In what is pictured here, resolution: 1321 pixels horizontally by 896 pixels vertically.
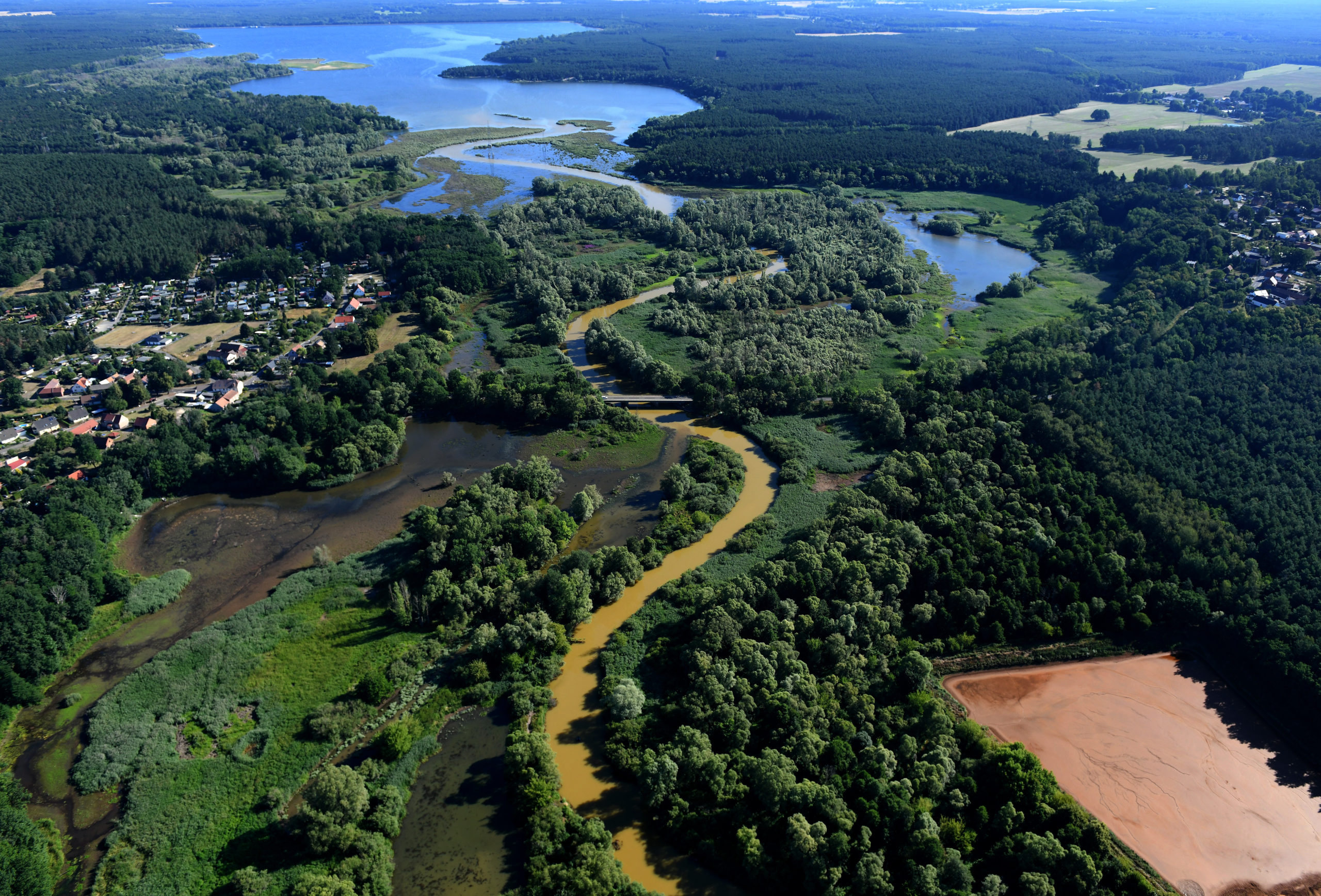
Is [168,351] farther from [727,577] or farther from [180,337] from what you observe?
[727,577]

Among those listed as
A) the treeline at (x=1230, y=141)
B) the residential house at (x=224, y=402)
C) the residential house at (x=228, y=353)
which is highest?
the treeline at (x=1230, y=141)

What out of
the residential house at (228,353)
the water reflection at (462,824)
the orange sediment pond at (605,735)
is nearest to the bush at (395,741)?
the water reflection at (462,824)

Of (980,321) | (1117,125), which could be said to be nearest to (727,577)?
(980,321)

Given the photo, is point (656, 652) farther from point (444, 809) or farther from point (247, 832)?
point (247, 832)

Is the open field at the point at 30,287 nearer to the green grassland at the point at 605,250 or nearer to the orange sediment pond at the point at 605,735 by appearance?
the green grassland at the point at 605,250

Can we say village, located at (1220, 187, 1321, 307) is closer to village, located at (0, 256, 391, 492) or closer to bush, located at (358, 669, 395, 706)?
bush, located at (358, 669, 395, 706)
